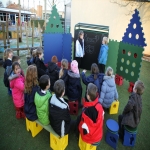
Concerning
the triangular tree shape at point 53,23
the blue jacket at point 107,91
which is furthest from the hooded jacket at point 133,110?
the triangular tree shape at point 53,23

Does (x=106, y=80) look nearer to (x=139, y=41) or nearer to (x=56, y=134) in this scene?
(x=56, y=134)

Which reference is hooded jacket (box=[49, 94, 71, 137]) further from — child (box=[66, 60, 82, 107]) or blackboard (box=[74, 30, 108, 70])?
blackboard (box=[74, 30, 108, 70])

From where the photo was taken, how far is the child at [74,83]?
3.88 meters

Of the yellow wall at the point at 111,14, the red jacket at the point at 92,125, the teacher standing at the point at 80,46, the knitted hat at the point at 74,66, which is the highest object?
the yellow wall at the point at 111,14

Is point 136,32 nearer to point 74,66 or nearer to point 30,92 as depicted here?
point 74,66

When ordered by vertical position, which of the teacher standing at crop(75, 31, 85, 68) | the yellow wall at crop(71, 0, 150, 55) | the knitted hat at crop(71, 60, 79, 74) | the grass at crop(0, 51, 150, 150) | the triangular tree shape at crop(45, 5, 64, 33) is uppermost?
the yellow wall at crop(71, 0, 150, 55)

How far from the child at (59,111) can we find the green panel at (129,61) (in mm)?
3587

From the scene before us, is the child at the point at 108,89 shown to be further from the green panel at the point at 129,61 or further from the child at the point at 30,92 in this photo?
the green panel at the point at 129,61

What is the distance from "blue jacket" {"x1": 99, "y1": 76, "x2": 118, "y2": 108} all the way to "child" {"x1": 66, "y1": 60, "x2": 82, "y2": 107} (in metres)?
0.65

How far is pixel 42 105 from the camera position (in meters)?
2.83

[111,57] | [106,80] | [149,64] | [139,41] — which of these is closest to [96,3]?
[149,64]

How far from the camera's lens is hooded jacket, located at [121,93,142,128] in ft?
9.32

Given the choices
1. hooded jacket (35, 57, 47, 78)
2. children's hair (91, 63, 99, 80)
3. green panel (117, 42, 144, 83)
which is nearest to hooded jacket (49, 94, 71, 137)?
children's hair (91, 63, 99, 80)

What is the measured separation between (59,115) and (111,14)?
10.9m
